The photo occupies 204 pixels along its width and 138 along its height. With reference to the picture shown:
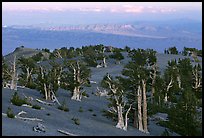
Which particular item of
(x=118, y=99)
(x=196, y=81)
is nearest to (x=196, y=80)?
(x=196, y=81)

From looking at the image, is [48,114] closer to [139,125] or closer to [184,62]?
[139,125]

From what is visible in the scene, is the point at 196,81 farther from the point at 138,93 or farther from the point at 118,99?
the point at 118,99

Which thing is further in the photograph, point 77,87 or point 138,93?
point 77,87

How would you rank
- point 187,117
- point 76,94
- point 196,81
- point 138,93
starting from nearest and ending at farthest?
point 187,117 < point 138,93 < point 76,94 < point 196,81

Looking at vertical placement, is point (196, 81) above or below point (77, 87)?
below

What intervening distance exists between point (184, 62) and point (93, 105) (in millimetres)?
20223

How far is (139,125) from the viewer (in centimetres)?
2412

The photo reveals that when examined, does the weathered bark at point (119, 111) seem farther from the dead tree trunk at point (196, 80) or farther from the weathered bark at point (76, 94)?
the dead tree trunk at point (196, 80)

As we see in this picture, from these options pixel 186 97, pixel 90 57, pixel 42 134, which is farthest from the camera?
pixel 90 57

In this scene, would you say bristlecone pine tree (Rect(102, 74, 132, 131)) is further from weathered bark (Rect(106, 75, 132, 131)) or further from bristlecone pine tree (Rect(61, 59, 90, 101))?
bristlecone pine tree (Rect(61, 59, 90, 101))

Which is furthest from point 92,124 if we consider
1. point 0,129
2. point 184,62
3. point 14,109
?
point 184,62

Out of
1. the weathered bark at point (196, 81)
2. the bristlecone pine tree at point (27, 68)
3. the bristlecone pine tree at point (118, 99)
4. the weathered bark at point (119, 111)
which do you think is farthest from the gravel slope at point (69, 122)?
the weathered bark at point (196, 81)

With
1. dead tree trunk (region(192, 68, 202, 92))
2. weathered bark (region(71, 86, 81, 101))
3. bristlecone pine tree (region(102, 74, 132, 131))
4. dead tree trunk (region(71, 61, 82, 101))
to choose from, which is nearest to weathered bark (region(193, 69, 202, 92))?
dead tree trunk (region(192, 68, 202, 92))

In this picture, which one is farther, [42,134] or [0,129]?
[42,134]
